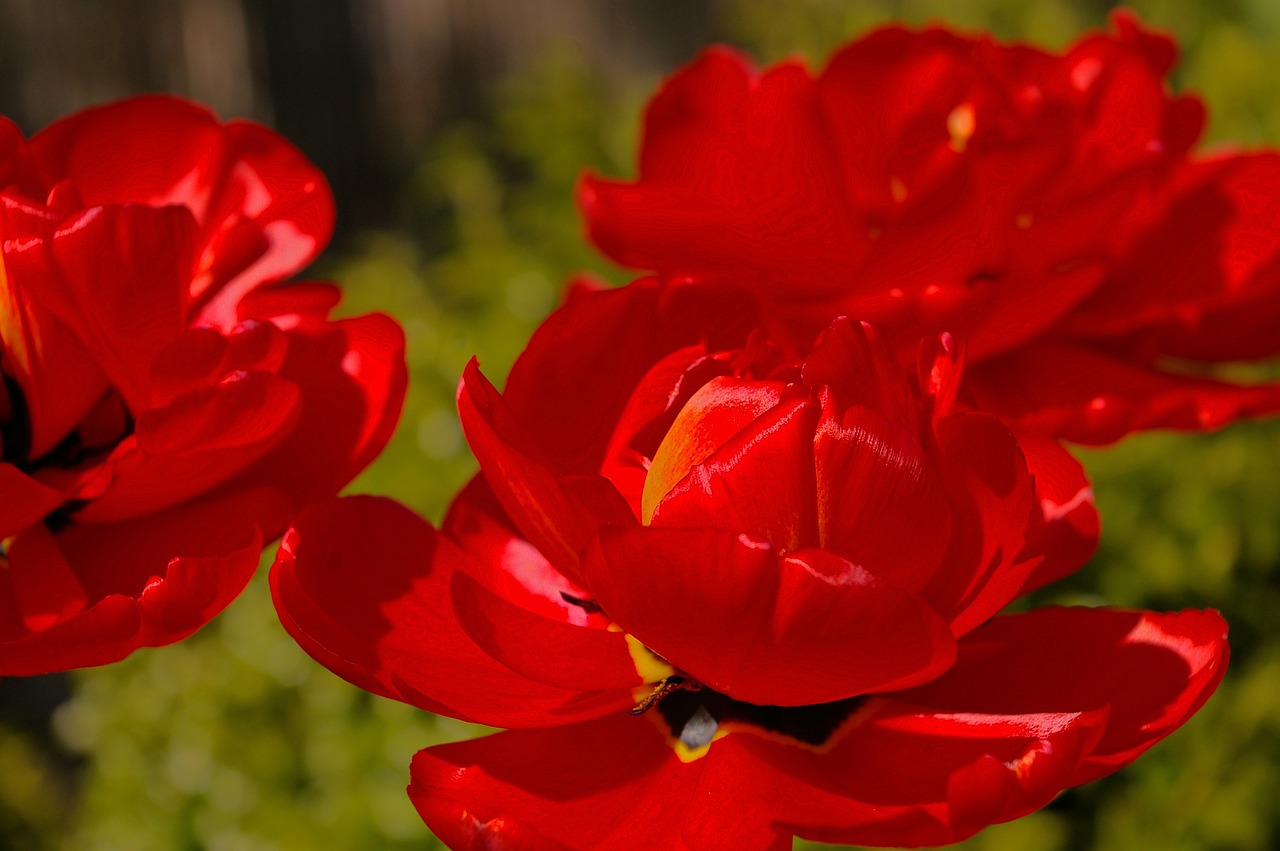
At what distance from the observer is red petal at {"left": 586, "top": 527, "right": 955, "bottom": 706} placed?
11.5 inches

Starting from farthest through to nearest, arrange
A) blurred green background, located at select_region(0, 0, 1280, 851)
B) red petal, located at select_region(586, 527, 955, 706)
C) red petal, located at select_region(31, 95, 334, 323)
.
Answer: blurred green background, located at select_region(0, 0, 1280, 851) < red petal, located at select_region(31, 95, 334, 323) < red petal, located at select_region(586, 527, 955, 706)

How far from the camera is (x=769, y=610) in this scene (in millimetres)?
298

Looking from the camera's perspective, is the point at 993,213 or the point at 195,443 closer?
the point at 195,443

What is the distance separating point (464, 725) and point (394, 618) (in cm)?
40

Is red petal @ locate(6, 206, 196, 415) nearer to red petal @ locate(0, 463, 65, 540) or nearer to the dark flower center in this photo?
red petal @ locate(0, 463, 65, 540)

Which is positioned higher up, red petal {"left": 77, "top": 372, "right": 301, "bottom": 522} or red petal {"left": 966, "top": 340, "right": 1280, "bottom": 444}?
red petal {"left": 77, "top": 372, "right": 301, "bottom": 522}

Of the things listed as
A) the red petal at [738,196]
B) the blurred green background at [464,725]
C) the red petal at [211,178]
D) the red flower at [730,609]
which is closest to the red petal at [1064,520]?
the red flower at [730,609]

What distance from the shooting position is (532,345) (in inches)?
13.7

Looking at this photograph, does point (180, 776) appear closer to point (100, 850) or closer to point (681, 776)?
point (100, 850)

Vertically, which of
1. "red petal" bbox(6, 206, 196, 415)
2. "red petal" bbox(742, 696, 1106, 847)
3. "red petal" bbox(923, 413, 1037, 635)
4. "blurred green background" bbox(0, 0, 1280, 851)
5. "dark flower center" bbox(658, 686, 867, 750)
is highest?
"red petal" bbox(6, 206, 196, 415)

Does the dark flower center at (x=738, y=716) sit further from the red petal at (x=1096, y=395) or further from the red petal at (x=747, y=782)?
the red petal at (x=1096, y=395)

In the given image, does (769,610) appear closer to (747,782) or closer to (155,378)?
(747,782)

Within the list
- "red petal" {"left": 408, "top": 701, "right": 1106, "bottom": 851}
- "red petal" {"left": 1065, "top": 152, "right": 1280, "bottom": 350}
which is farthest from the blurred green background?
"red petal" {"left": 408, "top": 701, "right": 1106, "bottom": 851}

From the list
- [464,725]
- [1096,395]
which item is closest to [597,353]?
[1096,395]
